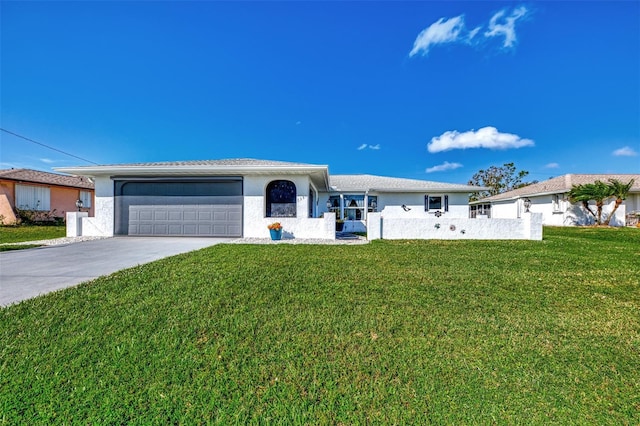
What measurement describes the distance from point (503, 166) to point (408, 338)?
52.3 m

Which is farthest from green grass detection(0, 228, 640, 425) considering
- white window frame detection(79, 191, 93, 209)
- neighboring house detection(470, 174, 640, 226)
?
white window frame detection(79, 191, 93, 209)

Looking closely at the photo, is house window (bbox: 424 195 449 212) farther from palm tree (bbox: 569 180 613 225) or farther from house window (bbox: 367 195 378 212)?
palm tree (bbox: 569 180 613 225)

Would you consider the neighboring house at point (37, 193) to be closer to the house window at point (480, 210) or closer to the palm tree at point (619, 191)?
the palm tree at point (619, 191)

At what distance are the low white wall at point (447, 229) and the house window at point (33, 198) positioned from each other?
75.7 feet

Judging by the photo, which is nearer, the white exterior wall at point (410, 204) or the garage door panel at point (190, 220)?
the garage door panel at point (190, 220)

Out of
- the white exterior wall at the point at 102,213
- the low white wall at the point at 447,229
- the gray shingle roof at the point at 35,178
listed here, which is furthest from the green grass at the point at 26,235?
the low white wall at the point at 447,229

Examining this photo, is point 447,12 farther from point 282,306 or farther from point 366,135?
point 282,306

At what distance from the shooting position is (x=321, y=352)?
2777mm

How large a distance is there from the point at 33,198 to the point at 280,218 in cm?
1932

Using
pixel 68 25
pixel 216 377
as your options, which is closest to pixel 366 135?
pixel 68 25

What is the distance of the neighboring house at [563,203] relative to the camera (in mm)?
19766

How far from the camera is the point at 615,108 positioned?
64.0 feet

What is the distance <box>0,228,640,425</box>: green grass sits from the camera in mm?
2082

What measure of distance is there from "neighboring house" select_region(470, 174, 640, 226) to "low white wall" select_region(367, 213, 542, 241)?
13759 mm
